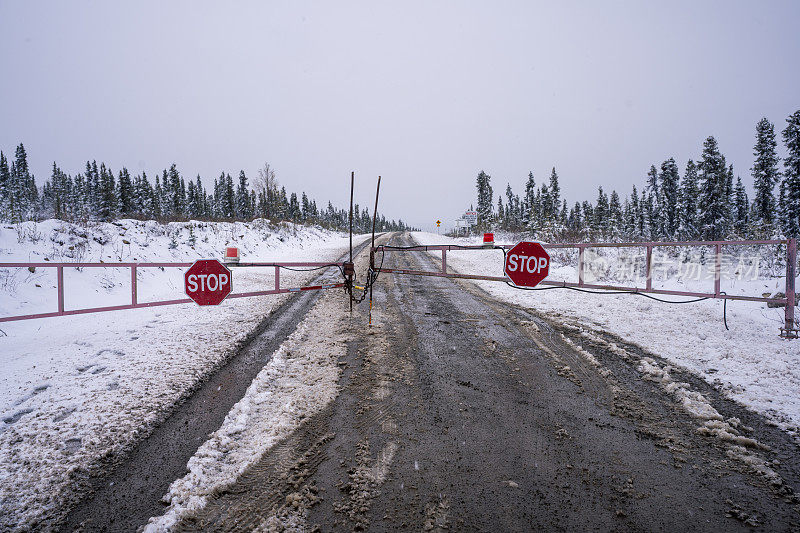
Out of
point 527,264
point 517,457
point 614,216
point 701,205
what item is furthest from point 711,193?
point 517,457

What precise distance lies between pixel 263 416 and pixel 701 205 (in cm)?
4381

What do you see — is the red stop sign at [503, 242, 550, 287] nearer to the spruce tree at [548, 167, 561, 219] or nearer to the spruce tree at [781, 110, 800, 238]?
the spruce tree at [781, 110, 800, 238]

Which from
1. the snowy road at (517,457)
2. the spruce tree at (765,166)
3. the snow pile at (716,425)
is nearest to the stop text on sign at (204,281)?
the snowy road at (517,457)

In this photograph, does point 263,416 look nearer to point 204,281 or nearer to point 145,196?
point 204,281

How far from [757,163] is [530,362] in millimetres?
44907

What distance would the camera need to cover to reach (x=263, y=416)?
3.43 m

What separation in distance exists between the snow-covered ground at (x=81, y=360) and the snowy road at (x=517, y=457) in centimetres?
132

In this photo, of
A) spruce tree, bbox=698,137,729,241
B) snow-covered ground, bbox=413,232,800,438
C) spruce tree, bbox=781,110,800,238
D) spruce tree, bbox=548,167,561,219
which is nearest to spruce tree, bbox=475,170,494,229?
spruce tree, bbox=548,167,561,219

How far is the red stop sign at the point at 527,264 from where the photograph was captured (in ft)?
20.2

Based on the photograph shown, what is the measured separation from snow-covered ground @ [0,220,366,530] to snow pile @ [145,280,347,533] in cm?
75

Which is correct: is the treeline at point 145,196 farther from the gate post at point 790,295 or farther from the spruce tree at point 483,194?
the gate post at point 790,295

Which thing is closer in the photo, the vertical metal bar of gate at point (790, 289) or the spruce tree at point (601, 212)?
the vertical metal bar of gate at point (790, 289)

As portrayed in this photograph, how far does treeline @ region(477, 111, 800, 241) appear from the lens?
2731cm

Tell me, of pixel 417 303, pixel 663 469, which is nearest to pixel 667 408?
pixel 663 469
